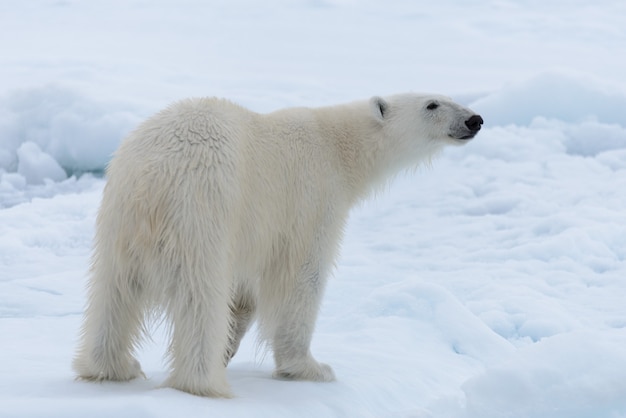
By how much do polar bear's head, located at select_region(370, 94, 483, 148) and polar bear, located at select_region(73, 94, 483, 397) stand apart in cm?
22

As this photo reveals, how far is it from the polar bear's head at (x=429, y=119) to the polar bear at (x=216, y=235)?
0.22 meters

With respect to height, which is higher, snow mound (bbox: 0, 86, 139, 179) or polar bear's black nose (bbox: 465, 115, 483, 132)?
polar bear's black nose (bbox: 465, 115, 483, 132)

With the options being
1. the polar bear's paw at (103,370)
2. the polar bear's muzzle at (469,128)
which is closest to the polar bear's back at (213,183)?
the polar bear's paw at (103,370)

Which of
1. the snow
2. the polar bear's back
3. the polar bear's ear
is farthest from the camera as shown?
the polar bear's ear

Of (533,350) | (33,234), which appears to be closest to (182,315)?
(533,350)

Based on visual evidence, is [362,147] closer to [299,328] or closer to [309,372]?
[299,328]

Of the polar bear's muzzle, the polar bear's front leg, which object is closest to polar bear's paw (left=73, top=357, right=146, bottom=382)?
the polar bear's front leg

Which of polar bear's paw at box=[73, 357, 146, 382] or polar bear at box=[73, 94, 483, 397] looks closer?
polar bear at box=[73, 94, 483, 397]

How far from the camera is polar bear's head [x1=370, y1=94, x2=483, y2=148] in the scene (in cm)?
396

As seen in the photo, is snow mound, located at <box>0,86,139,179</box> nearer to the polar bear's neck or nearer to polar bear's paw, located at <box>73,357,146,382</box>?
the polar bear's neck

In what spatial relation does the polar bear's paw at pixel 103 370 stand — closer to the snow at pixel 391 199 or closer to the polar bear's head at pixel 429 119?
the snow at pixel 391 199

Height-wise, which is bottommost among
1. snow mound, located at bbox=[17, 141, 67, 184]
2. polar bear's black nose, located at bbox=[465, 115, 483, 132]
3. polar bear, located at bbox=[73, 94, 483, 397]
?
snow mound, located at bbox=[17, 141, 67, 184]

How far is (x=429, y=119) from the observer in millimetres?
3973

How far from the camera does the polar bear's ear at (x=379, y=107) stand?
3.90 m
